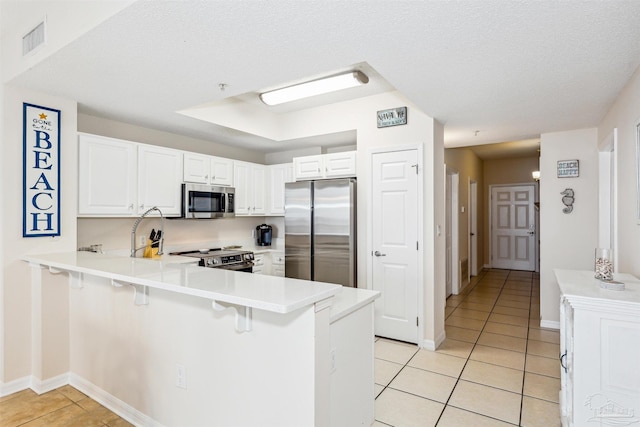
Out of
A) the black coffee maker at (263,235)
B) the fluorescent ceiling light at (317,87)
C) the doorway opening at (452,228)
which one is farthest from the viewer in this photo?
the doorway opening at (452,228)

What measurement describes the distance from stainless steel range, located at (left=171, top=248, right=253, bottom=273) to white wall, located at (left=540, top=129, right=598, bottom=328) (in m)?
3.76

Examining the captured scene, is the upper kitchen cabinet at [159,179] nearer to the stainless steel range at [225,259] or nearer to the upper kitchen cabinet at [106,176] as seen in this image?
the upper kitchen cabinet at [106,176]

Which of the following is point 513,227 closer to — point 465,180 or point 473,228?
point 473,228

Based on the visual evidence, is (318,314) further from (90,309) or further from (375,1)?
(90,309)

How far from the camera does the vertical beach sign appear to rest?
8.80 feet

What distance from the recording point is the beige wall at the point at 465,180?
6.00 meters

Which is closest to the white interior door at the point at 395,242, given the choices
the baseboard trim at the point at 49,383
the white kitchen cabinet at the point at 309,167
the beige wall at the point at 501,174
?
the white kitchen cabinet at the point at 309,167

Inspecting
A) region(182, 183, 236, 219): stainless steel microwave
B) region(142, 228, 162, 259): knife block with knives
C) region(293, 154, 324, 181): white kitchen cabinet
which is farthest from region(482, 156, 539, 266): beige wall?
region(142, 228, 162, 259): knife block with knives

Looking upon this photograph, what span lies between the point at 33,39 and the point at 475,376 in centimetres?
427

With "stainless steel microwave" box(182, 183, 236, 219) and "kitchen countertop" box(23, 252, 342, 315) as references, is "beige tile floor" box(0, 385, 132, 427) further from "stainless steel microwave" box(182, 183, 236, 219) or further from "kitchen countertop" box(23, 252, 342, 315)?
"stainless steel microwave" box(182, 183, 236, 219)

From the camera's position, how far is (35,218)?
107 inches

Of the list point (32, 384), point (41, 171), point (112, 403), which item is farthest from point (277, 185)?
point (32, 384)

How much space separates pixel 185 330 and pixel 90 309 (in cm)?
119

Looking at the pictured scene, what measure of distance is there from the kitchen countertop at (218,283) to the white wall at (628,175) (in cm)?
210
